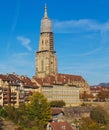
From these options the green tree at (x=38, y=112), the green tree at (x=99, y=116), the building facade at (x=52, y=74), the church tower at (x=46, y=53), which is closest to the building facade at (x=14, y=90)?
the green tree at (x=38, y=112)

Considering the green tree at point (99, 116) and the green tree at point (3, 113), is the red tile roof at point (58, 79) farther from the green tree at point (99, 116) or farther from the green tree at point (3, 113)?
the green tree at point (3, 113)

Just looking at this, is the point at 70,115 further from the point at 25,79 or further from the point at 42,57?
the point at 42,57

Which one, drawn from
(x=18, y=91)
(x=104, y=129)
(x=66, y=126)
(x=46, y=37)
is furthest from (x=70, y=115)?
(x=46, y=37)

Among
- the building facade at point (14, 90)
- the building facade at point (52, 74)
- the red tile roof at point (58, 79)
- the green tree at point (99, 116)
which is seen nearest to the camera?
the green tree at point (99, 116)

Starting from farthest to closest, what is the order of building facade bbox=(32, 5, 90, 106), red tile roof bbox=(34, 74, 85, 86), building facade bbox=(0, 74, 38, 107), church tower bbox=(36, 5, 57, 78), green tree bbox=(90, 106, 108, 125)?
church tower bbox=(36, 5, 57, 78), building facade bbox=(32, 5, 90, 106), red tile roof bbox=(34, 74, 85, 86), building facade bbox=(0, 74, 38, 107), green tree bbox=(90, 106, 108, 125)

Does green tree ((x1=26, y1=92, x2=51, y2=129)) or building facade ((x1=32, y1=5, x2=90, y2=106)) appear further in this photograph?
building facade ((x1=32, y1=5, x2=90, y2=106))

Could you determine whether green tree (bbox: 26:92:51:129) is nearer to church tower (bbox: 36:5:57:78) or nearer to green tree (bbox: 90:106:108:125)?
green tree (bbox: 90:106:108:125)

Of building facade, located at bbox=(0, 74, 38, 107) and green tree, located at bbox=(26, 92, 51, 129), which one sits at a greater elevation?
building facade, located at bbox=(0, 74, 38, 107)

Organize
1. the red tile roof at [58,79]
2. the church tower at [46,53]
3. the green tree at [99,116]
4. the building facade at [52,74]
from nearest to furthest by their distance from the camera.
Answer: the green tree at [99,116] → the red tile roof at [58,79] → the building facade at [52,74] → the church tower at [46,53]

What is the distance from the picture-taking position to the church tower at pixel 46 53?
148750 mm

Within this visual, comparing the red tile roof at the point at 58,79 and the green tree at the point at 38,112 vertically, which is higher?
the red tile roof at the point at 58,79

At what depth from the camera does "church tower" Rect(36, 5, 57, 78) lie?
149m

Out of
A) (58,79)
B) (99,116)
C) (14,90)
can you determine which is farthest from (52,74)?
(99,116)

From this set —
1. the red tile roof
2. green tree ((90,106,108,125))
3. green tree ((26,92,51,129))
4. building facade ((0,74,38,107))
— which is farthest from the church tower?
green tree ((26,92,51,129))
